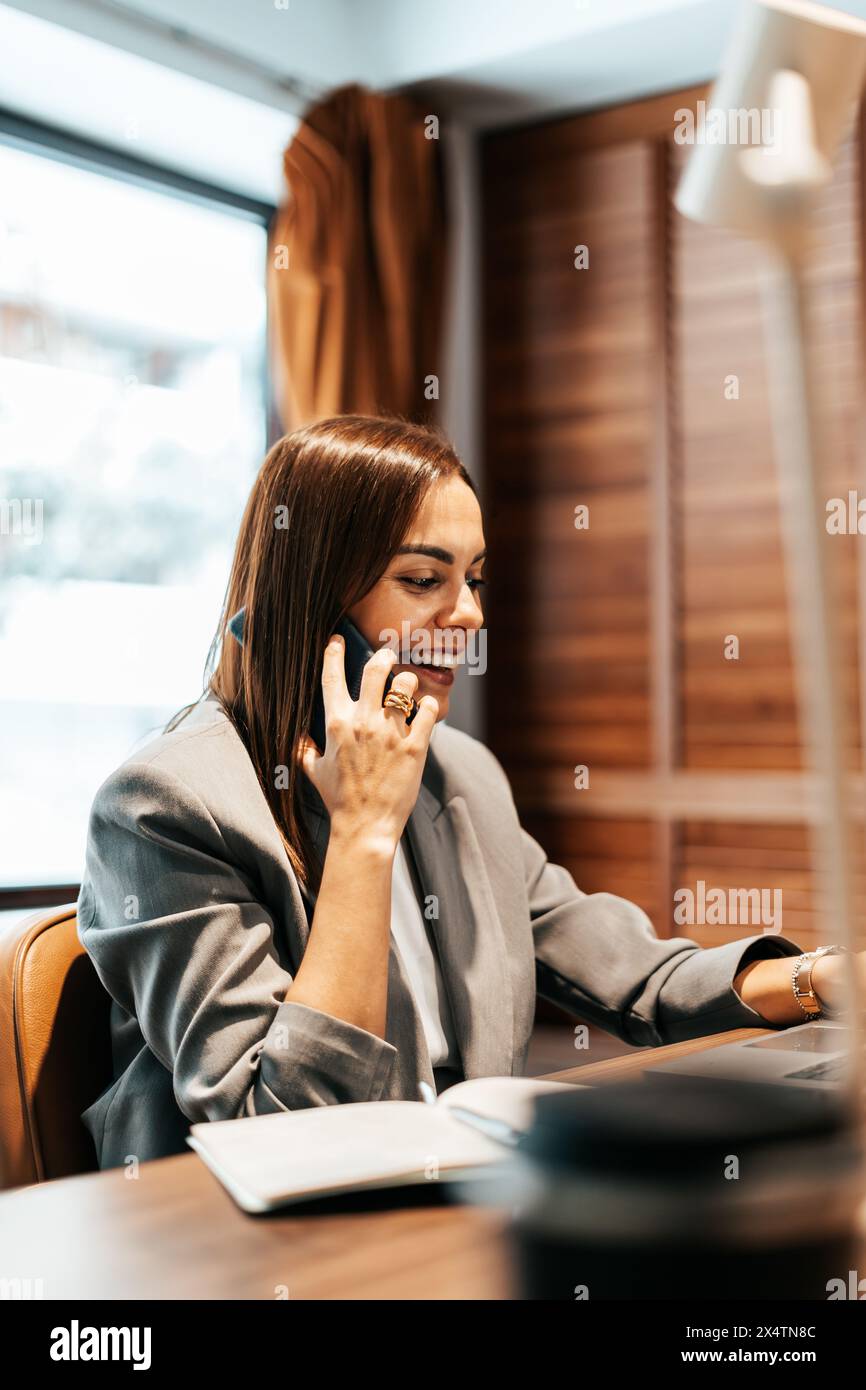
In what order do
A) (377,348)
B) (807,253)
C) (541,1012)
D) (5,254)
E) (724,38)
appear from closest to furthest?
(807,253), (5,254), (724,38), (377,348), (541,1012)

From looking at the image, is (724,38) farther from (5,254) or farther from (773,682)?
(5,254)

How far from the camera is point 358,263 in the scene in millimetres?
3707

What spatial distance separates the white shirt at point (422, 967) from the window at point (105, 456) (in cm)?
202

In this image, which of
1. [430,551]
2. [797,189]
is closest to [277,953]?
[430,551]

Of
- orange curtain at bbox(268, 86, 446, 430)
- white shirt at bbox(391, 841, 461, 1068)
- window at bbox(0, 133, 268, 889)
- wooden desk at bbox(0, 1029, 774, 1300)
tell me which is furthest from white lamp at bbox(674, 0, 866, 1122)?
orange curtain at bbox(268, 86, 446, 430)

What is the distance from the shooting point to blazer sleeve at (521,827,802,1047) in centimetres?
135

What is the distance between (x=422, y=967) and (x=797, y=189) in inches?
40.7

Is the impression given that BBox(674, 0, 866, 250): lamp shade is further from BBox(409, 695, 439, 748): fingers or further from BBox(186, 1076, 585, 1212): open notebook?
BBox(409, 695, 439, 748): fingers

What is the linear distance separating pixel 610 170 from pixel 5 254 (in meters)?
1.71

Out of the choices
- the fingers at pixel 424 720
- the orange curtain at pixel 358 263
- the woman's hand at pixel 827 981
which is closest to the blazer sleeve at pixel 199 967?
the fingers at pixel 424 720

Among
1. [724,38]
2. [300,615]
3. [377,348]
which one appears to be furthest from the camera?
[377,348]

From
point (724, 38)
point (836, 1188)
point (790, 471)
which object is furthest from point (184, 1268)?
point (724, 38)

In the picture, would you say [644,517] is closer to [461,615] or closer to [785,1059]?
[461,615]
